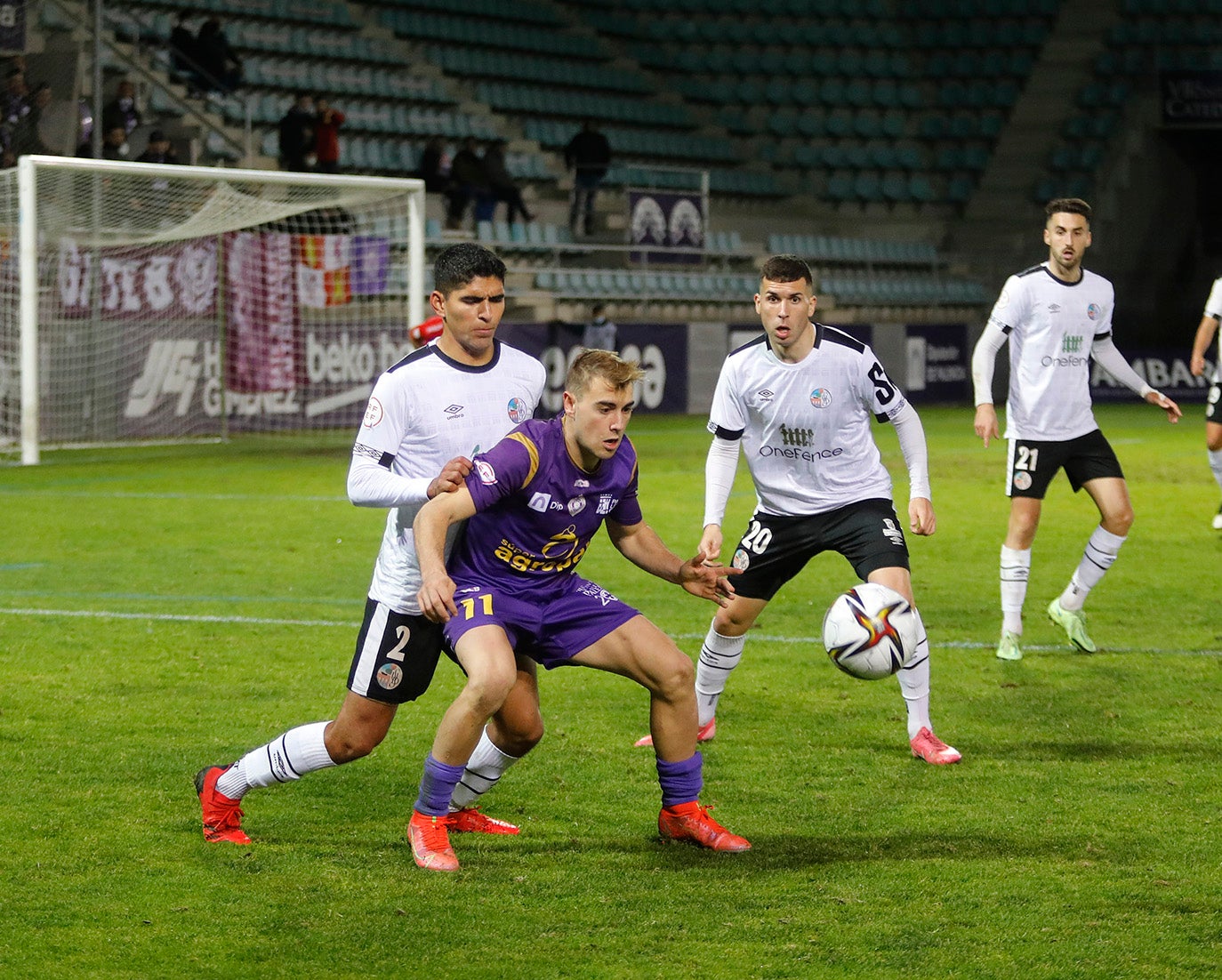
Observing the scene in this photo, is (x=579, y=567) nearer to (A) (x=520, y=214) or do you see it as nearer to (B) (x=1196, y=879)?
(B) (x=1196, y=879)

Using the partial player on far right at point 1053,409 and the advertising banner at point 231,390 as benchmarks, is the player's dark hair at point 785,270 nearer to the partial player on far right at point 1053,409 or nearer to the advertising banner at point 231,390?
the partial player on far right at point 1053,409

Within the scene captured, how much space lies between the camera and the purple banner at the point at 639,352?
1001 inches

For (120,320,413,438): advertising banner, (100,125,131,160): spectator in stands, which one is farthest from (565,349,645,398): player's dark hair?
(100,125,131,160): spectator in stands

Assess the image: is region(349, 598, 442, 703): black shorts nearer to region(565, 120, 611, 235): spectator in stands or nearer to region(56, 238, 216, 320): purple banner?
region(56, 238, 216, 320): purple banner

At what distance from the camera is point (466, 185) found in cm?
2609

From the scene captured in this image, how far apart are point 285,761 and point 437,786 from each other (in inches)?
20.3

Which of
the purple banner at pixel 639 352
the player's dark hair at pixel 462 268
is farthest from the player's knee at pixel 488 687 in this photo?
the purple banner at pixel 639 352

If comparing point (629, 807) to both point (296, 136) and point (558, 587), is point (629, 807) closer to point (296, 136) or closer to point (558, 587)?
point (558, 587)

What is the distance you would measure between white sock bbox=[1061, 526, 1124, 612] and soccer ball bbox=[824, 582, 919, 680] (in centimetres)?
304

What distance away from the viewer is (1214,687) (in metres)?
7.48

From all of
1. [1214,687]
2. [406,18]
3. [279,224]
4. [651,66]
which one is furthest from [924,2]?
[1214,687]

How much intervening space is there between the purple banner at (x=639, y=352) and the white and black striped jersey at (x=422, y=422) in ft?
64.2

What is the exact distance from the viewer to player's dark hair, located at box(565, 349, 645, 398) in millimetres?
4795

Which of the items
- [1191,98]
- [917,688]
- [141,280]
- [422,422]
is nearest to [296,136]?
[141,280]
